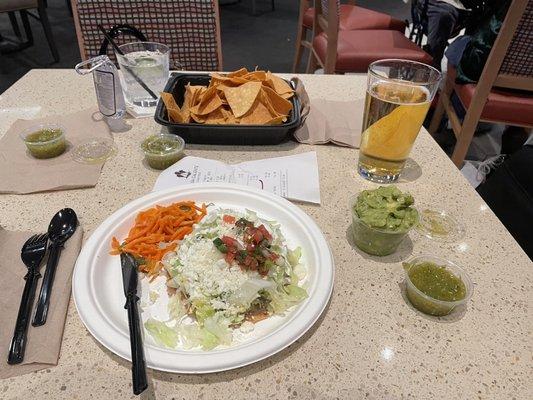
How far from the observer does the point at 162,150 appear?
1.08 m

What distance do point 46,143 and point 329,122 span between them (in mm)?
890

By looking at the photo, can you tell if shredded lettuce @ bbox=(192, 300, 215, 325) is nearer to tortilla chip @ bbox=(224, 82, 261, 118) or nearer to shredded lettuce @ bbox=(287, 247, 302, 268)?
shredded lettuce @ bbox=(287, 247, 302, 268)

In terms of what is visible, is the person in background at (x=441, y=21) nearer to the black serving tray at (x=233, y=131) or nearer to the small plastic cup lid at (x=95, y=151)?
the black serving tray at (x=233, y=131)

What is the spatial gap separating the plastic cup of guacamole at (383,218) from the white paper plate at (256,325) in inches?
3.9

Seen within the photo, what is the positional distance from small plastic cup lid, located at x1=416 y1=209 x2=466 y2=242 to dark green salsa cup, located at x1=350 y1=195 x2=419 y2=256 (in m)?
0.12

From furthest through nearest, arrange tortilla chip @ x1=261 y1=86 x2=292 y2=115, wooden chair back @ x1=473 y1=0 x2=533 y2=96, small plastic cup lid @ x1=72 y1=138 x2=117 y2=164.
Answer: wooden chair back @ x1=473 y1=0 x2=533 y2=96, tortilla chip @ x1=261 y1=86 x2=292 y2=115, small plastic cup lid @ x1=72 y1=138 x2=117 y2=164

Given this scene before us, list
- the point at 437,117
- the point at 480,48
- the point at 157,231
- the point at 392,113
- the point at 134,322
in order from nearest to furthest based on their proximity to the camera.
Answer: the point at 134,322, the point at 157,231, the point at 392,113, the point at 480,48, the point at 437,117

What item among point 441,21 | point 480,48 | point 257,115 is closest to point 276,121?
point 257,115

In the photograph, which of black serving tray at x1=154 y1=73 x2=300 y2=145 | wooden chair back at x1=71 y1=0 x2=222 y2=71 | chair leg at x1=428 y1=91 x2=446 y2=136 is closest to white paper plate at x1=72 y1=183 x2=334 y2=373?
black serving tray at x1=154 y1=73 x2=300 y2=145

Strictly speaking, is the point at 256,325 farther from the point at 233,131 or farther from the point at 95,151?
the point at 95,151

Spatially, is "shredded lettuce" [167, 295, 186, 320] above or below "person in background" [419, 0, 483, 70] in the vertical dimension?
above

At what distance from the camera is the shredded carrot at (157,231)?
30.3 inches

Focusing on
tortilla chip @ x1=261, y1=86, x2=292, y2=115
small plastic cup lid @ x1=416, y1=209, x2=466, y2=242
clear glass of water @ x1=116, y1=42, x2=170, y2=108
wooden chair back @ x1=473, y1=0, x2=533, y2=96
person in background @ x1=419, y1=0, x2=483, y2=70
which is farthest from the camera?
person in background @ x1=419, y1=0, x2=483, y2=70

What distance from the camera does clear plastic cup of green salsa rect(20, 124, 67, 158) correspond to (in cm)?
106
